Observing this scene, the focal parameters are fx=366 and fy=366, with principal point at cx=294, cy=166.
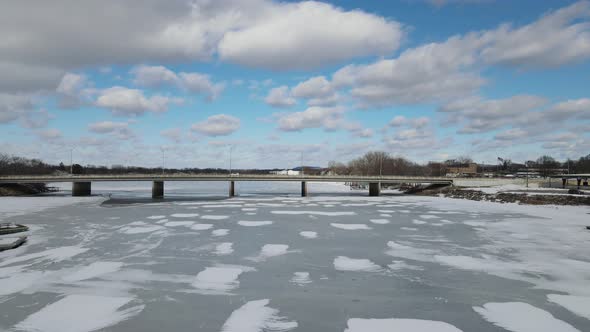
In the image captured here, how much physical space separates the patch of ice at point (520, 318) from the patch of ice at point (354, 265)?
5.27 metres

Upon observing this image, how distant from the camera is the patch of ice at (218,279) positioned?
13.0 metres

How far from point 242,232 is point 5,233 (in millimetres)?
15449

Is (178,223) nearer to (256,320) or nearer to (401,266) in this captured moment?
(401,266)

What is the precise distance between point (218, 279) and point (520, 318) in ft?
32.7

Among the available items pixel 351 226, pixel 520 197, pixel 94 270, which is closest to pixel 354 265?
pixel 94 270

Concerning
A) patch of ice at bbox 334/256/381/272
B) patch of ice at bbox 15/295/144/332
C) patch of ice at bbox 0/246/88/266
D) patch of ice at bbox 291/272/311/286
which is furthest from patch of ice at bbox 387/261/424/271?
patch of ice at bbox 0/246/88/266

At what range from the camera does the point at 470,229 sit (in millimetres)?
28906

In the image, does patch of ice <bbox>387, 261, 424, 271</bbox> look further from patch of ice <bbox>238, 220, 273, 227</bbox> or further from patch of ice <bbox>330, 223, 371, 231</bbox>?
patch of ice <bbox>238, 220, 273, 227</bbox>

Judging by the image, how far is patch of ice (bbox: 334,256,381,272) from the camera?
15.7 meters

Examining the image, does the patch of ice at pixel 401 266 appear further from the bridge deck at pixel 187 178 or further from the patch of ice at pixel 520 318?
the bridge deck at pixel 187 178

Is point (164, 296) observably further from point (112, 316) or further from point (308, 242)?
point (308, 242)

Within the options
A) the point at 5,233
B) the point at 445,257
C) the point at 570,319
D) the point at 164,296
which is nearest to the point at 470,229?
the point at 445,257

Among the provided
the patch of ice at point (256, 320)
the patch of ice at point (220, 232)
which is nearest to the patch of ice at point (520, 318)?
the patch of ice at point (256, 320)

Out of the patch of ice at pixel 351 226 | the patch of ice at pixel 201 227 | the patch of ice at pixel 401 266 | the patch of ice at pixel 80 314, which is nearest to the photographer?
the patch of ice at pixel 80 314
